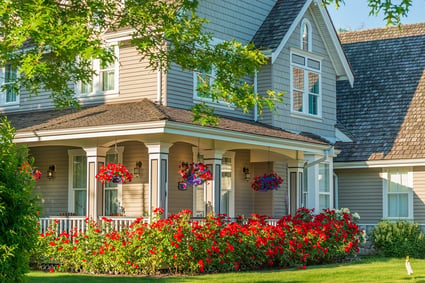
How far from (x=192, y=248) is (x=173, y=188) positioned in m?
4.07

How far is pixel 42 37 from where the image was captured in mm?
14188

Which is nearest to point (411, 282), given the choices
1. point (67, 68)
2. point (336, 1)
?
point (336, 1)

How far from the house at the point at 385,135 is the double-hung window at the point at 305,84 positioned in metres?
2.21

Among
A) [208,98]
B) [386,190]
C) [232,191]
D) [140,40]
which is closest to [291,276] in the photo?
[140,40]

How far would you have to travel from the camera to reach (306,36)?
26.2m

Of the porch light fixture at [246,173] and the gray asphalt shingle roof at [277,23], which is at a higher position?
the gray asphalt shingle roof at [277,23]

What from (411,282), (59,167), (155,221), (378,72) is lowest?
(411,282)

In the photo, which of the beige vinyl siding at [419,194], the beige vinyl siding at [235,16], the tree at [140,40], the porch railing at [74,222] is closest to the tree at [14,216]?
the tree at [140,40]

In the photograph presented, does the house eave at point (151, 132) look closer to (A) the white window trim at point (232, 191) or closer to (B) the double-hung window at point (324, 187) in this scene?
(A) the white window trim at point (232, 191)

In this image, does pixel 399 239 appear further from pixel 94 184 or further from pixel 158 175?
Result: pixel 94 184

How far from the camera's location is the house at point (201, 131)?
1947 cm

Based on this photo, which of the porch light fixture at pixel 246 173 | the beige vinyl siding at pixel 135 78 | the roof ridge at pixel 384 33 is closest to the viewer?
the beige vinyl siding at pixel 135 78

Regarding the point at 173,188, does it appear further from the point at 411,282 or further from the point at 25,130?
the point at 411,282

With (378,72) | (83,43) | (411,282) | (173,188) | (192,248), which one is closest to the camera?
(83,43)
